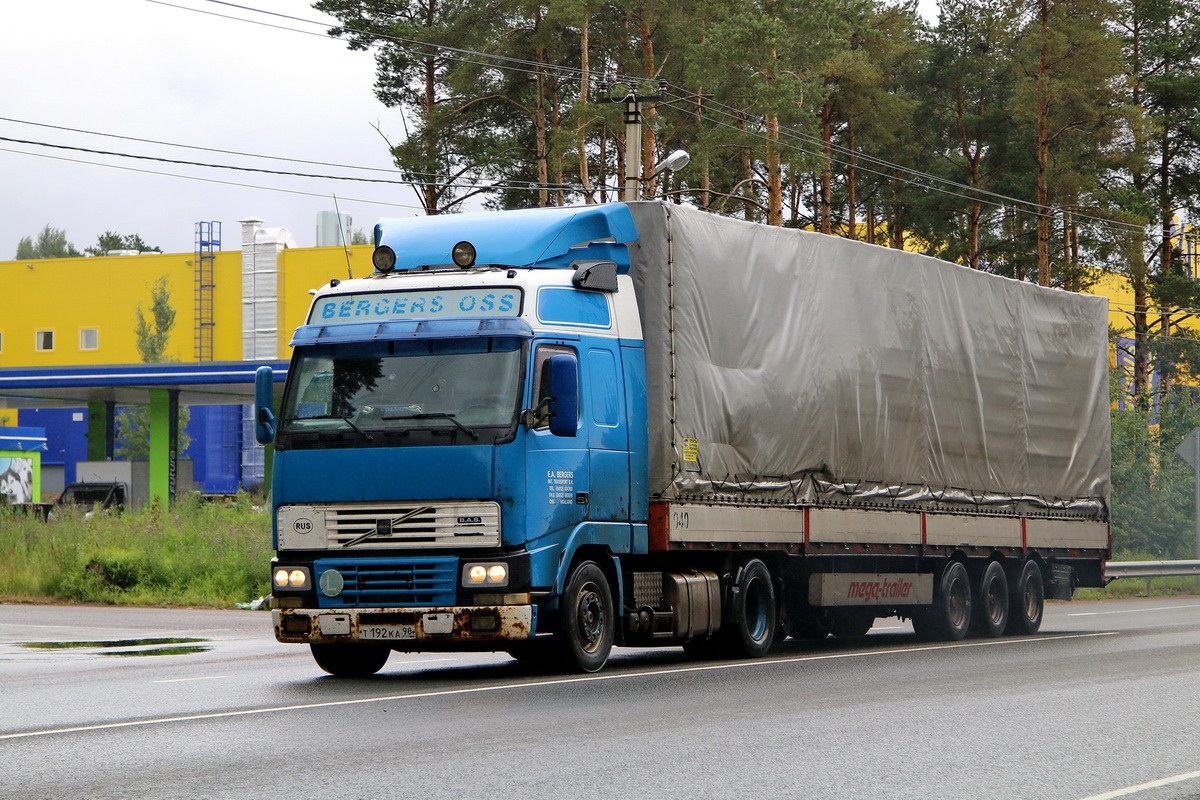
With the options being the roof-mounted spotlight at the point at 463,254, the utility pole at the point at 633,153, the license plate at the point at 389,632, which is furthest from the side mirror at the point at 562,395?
the utility pole at the point at 633,153

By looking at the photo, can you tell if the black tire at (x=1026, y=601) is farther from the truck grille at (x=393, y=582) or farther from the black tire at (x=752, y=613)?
the truck grille at (x=393, y=582)

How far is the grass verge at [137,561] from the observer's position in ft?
79.2

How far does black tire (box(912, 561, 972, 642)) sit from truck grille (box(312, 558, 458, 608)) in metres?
8.04

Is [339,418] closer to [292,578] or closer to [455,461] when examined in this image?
[455,461]

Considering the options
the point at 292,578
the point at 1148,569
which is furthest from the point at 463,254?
the point at 1148,569

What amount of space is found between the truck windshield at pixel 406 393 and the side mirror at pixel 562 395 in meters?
0.28

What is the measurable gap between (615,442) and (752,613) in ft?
9.72

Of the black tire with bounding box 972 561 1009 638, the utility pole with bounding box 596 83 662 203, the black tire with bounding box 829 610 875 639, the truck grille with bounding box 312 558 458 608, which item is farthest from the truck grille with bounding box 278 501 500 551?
the utility pole with bounding box 596 83 662 203

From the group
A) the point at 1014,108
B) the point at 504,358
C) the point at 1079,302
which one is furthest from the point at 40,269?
the point at 504,358

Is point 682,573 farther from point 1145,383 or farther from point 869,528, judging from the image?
point 1145,383

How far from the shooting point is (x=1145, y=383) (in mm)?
52844

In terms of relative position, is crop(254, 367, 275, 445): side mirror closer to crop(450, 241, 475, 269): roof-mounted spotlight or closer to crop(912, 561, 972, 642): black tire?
crop(450, 241, 475, 269): roof-mounted spotlight

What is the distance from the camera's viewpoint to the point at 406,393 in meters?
12.4

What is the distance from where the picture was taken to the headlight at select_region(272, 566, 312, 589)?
40.7 feet
